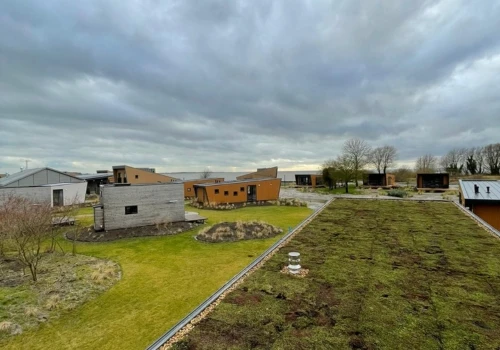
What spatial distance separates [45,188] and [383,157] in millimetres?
64214

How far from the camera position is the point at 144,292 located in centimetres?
870

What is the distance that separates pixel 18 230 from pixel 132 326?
6.67 metres

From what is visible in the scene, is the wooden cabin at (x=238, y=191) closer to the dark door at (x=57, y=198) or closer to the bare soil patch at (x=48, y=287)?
the dark door at (x=57, y=198)

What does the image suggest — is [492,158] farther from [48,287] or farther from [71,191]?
[71,191]

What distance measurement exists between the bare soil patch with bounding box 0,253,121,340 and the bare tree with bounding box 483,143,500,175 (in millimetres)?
70646

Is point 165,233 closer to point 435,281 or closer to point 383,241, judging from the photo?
point 383,241

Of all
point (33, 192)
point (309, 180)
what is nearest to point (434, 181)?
point (309, 180)

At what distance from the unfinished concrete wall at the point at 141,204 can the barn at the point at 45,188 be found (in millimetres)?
5591

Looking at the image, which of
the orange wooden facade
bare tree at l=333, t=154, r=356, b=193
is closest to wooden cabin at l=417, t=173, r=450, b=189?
bare tree at l=333, t=154, r=356, b=193

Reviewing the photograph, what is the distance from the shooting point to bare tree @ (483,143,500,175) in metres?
54.0

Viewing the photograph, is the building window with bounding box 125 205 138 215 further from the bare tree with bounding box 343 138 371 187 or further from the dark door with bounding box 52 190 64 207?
the bare tree with bounding box 343 138 371 187

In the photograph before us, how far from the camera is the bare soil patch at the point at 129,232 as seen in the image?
15791 mm

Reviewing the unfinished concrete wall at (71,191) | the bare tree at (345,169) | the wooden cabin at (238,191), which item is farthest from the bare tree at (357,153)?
the unfinished concrete wall at (71,191)

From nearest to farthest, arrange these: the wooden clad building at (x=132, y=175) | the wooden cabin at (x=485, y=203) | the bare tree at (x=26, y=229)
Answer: the bare tree at (x=26, y=229), the wooden cabin at (x=485, y=203), the wooden clad building at (x=132, y=175)
